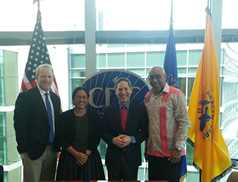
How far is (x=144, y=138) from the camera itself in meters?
2.43

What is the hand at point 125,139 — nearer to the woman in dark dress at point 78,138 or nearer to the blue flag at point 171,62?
the woman in dark dress at point 78,138

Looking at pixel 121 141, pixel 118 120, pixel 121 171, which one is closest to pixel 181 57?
pixel 118 120

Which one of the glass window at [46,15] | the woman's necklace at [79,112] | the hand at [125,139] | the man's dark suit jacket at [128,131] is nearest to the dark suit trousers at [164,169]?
the man's dark suit jacket at [128,131]

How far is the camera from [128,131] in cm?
236

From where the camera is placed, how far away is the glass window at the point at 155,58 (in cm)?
333

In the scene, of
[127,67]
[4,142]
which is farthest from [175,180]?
[4,142]

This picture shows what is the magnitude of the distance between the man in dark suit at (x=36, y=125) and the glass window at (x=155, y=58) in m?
1.33

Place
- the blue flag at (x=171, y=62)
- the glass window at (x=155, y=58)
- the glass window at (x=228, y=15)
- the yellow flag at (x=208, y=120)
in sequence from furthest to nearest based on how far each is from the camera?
the glass window at (x=155, y=58) → the glass window at (x=228, y=15) → the blue flag at (x=171, y=62) → the yellow flag at (x=208, y=120)

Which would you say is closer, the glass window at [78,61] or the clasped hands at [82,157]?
the clasped hands at [82,157]

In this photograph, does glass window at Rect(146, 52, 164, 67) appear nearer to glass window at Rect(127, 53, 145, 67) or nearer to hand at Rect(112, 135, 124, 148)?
glass window at Rect(127, 53, 145, 67)

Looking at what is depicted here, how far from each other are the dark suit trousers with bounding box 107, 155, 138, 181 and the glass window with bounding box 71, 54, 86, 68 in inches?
56.7

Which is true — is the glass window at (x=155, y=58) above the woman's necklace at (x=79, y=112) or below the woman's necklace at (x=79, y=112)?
above

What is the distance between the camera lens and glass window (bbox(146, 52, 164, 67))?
3.33 metres

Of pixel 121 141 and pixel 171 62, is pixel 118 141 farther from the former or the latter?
pixel 171 62
